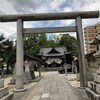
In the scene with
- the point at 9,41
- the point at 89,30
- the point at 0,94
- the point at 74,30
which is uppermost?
the point at 89,30

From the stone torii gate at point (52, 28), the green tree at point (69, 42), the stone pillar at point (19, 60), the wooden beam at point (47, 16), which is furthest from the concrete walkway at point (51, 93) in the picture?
the green tree at point (69, 42)

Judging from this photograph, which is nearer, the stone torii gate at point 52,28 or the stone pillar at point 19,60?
the stone pillar at point 19,60

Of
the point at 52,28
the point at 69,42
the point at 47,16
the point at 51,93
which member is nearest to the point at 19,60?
the point at 51,93

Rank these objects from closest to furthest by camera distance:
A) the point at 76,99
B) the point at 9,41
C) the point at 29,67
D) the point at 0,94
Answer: the point at 0,94 < the point at 76,99 < the point at 29,67 < the point at 9,41

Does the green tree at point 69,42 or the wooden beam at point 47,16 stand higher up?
the green tree at point 69,42

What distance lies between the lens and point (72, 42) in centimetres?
4116

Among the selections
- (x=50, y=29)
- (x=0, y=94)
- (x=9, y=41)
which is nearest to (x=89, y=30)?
(x=9, y=41)

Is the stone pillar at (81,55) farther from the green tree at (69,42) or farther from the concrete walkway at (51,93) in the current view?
the green tree at (69,42)

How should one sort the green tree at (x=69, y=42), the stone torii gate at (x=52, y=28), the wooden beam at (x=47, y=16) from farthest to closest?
the green tree at (x=69, y=42) → the wooden beam at (x=47, y=16) → the stone torii gate at (x=52, y=28)

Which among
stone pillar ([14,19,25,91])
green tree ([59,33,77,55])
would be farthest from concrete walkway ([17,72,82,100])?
green tree ([59,33,77,55])

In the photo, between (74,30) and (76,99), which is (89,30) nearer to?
(74,30)

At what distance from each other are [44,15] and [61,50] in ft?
96.7

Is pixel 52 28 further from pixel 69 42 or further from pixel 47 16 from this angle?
pixel 69 42

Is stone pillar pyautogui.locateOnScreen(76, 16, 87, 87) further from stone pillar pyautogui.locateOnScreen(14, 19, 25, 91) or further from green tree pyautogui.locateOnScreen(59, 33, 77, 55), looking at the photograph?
green tree pyautogui.locateOnScreen(59, 33, 77, 55)
